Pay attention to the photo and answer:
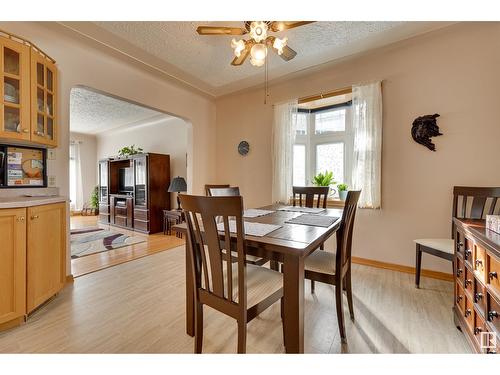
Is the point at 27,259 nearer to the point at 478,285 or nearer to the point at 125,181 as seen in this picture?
the point at 478,285

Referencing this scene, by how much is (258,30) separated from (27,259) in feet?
7.97

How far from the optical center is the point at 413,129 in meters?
2.38

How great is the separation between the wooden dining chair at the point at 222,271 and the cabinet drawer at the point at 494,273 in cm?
100

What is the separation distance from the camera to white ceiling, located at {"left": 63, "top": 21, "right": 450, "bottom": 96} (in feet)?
7.11

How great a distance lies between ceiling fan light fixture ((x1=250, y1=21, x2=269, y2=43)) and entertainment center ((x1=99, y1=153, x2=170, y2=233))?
139 inches

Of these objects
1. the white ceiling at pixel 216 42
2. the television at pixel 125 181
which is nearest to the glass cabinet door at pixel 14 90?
the white ceiling at pixel 216 42

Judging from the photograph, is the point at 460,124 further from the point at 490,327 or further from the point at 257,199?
the point at 257,199

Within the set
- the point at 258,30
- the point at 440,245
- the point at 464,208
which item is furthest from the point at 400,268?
the point at 258,30

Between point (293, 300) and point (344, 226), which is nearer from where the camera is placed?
point (293, 300)

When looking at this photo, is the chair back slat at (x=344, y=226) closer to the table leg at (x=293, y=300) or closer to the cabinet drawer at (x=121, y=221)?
the table leg at (x=293, y=300)

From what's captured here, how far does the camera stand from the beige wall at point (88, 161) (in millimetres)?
6668

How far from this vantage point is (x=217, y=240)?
1044 millimetres
